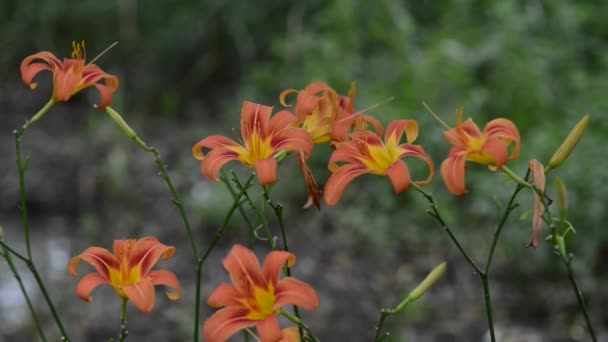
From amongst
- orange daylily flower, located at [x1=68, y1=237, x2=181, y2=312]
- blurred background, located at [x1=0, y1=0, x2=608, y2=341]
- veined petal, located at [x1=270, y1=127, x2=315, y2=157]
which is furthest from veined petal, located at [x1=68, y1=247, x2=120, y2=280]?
blurred background, located at [x1=0, y1=0, x2=608, y2=341]

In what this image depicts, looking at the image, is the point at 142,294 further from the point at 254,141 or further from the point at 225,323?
the point at 254,141

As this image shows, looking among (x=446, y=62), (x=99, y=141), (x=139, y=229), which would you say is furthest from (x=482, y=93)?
(x=99, y=141)

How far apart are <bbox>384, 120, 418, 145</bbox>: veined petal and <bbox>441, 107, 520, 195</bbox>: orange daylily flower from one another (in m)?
0.08

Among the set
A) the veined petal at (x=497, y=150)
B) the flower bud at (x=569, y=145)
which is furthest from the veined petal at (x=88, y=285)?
the flower bud at (x=569, y=145)

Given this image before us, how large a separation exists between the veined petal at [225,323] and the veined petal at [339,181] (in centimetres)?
20

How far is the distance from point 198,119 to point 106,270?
3768 millimetres

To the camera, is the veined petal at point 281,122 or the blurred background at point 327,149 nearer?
the veined petal at point 281,122

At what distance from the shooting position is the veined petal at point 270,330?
1179 mm

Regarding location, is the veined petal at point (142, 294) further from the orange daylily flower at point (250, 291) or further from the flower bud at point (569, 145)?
the flower bud at point (569, 145)

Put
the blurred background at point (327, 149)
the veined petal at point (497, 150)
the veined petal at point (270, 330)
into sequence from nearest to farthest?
1. the veined petal at point (270, 330)
2. the veined petal at point (497, 150)
3. the blurred background at point (327, 149)

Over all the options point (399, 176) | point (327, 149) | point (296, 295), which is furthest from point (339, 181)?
point (327, 149)

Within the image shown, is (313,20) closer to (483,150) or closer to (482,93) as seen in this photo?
(482,93)

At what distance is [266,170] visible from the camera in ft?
4.17

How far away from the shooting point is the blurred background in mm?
3396
